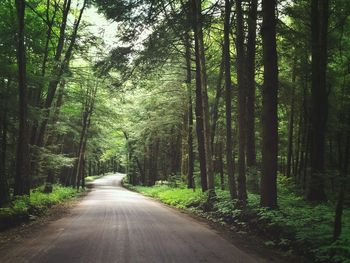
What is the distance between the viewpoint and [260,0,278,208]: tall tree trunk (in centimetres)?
1071

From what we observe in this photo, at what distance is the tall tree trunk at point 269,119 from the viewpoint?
10.7 m

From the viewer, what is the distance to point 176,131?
3431 centimetres

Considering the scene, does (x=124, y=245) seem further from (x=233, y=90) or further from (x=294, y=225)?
(x=233, y=90)

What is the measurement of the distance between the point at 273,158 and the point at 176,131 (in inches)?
935

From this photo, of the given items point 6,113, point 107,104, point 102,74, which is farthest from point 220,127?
point 6,113

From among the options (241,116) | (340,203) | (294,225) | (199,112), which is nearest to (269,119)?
(241,116)

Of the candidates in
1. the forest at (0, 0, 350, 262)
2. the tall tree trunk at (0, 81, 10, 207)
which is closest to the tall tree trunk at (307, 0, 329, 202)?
the forest at (0, 0, 350, 262)

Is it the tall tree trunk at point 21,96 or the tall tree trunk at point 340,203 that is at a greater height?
the tall tree trunk at point 21,96

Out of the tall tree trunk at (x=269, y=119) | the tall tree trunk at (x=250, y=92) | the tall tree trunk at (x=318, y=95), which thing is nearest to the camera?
the tall tree trunk at (x=269, y=119)

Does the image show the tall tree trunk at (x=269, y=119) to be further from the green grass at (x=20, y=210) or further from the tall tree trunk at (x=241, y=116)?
the green grass at (x=20, y=210)

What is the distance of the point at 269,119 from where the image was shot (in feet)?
35.2

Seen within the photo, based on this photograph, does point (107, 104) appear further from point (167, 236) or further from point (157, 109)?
point (167, 236)

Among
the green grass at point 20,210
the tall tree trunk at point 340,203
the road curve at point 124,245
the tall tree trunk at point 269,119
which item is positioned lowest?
the road curve at point 124,245

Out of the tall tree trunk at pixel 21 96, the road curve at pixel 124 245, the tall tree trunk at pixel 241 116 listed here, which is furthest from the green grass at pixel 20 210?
the tall tree trunk at pixel 241 116
